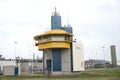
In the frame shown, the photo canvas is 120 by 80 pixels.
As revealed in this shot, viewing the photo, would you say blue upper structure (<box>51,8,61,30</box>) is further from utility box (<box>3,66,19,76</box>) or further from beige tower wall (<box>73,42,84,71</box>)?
utility box (<box>3,66,19,76</box>)

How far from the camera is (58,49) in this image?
6919cm

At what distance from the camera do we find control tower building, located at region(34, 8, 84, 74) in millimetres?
67312

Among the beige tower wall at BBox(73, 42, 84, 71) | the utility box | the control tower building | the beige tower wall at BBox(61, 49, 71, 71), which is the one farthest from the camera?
the utility box

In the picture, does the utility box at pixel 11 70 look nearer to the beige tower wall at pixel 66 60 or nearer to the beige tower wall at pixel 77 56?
the beige tower wall at pixel 66 60

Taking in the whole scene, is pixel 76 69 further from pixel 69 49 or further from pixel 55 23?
pixel 55 23

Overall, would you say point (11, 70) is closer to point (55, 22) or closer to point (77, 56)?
point (55, 22)

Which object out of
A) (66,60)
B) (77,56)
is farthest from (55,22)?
(77,56)

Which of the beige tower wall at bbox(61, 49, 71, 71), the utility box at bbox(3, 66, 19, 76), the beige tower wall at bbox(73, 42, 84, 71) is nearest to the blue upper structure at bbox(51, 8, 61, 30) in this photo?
the beige tower wall at bbox(73, 42, 84, 71)

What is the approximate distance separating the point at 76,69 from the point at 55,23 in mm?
15013

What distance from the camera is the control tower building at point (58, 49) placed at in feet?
221

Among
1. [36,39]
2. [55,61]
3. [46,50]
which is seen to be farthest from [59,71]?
[36,39]

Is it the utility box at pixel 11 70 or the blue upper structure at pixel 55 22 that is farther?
the utility box at pixel 11 70

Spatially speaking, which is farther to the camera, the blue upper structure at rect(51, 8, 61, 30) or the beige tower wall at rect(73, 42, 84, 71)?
the blue upper structure at rect(51, 8, 61, 30)

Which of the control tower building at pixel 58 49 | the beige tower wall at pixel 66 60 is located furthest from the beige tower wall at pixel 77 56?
the beige tower wall at pixel 66 60
